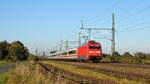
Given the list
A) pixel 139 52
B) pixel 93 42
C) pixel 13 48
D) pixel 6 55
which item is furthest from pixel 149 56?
pixel 6 55

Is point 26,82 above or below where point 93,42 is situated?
below

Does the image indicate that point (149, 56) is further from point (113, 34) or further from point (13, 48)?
point (13, 48)

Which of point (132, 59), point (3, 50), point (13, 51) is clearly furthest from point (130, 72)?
point (3, 50)

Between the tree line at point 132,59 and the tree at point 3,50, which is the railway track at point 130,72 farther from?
the tree at point 3,50

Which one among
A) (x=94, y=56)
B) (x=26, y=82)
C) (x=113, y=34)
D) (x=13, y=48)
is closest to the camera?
(x=26, y=82)

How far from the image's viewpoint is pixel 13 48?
427 feet

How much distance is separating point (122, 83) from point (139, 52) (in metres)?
52.7

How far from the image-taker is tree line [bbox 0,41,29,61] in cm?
12964

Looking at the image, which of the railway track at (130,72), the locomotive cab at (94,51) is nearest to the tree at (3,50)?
the locomotive cab at (94,51)

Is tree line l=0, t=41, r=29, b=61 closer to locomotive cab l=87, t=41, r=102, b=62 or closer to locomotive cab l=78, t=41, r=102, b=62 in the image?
locomotive cab l=78, t=41, r=102, b=62

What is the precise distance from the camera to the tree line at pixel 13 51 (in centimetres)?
12964

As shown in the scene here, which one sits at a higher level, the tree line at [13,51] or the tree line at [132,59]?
the tree line at [13,51]

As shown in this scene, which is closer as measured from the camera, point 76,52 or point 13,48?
point 76,52

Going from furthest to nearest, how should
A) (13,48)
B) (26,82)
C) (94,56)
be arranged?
1. (13,48)
2. (94,56)
3. (26,82)
